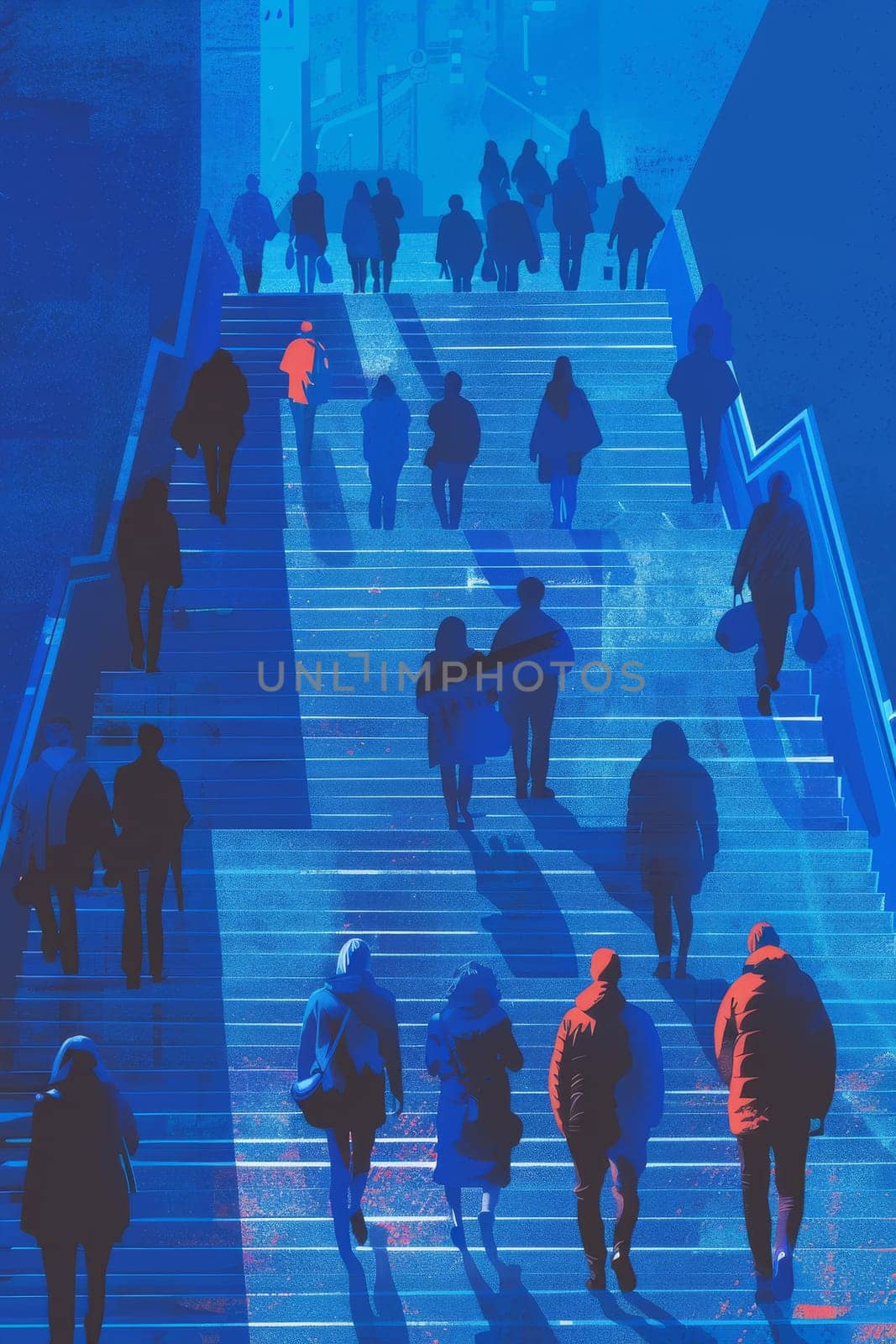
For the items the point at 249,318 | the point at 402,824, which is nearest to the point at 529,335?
the point at 249,318

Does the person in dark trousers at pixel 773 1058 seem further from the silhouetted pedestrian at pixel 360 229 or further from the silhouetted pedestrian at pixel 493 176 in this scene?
the silhouetted pedestrian at pixel 493 176

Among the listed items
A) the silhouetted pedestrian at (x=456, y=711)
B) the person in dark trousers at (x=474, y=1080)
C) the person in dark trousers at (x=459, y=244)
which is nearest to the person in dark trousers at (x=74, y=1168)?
the person in dark trousers at (x=474, y=1080)

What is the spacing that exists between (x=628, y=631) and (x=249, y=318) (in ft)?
18.2

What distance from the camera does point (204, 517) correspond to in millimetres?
11922

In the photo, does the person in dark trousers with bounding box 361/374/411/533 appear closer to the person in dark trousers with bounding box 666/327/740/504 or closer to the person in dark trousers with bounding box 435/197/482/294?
the person in dark trousers with bounding box 666/327/740/504

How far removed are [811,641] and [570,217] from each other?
20.0 ft

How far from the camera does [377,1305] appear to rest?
6613mm

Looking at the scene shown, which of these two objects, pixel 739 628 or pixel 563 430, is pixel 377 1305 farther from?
pixel 563 430

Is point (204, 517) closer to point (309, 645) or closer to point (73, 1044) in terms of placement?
point (309, 645)

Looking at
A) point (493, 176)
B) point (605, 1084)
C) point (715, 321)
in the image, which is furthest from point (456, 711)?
point (493, 176)

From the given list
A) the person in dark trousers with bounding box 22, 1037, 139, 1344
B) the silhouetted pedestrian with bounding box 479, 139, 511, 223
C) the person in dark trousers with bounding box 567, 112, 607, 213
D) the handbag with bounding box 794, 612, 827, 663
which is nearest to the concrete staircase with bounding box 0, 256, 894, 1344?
the handbag with bounding box 794, 612, 827, 663

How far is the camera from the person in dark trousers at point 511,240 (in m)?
14.5

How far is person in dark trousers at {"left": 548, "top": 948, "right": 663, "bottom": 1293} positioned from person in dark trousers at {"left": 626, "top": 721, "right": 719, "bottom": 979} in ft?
6.17

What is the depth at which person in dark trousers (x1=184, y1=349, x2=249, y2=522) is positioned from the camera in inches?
443
